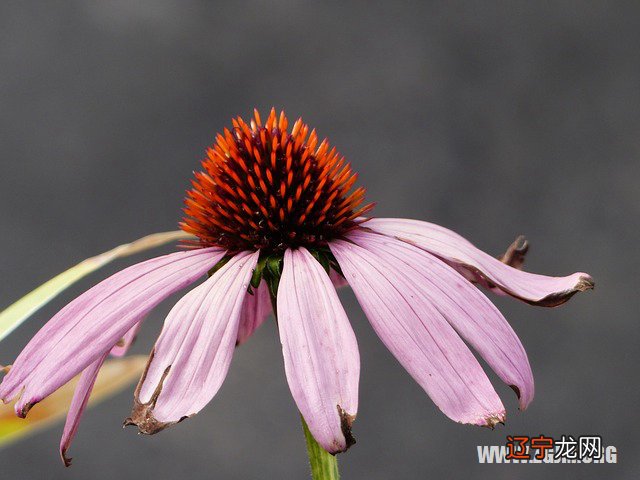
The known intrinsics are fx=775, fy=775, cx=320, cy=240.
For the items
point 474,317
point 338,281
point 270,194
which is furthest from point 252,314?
point 474,317

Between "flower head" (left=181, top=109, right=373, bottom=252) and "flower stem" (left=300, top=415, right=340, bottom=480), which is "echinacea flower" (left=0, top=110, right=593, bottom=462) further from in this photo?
"flower stem" (left=300, top=415, right=340, bottom=480)

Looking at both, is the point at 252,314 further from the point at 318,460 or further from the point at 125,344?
the point at 318,460

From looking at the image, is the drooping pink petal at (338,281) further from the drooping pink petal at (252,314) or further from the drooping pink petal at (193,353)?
the drooping pink petal at (193,353)

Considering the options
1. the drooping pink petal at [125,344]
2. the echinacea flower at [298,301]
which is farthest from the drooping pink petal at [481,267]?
the drooping pink petal at [125,344]

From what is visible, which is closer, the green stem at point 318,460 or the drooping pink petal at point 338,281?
the green stem at point 318,460

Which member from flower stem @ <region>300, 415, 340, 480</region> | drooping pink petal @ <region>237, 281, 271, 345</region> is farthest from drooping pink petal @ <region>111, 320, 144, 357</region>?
flower stem @ <region>300, 415, 340, 480</region>

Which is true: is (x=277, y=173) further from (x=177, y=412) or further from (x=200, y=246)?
(x=177, y=412)

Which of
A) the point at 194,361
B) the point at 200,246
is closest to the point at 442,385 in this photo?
the point at 194,361
